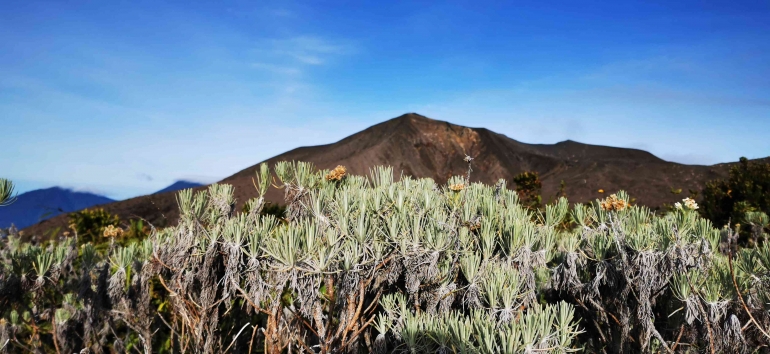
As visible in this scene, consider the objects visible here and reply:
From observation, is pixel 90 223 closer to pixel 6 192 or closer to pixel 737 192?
pixel 6 192

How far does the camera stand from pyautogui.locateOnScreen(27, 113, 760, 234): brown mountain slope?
16703 millimetres

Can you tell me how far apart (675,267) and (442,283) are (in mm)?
1361

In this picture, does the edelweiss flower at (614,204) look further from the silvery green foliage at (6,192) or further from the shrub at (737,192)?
the shrub at (737,192)

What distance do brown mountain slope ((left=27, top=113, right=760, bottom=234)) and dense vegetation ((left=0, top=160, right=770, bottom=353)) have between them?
37.5 ft

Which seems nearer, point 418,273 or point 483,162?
point 418,273

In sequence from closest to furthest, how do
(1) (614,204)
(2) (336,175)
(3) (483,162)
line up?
(1) (614,204) → (2) (336,175) → (3) (483,162)

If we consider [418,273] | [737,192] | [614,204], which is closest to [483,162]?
[737,192]

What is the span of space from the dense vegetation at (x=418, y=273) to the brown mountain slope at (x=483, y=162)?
37.5 ft

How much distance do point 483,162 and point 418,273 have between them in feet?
69.3

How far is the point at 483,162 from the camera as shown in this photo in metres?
23.2

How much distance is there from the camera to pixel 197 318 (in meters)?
3.03

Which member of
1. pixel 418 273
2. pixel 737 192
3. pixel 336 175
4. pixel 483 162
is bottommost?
pixel 418 273

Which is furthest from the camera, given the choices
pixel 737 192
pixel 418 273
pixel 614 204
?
pixel 737 192

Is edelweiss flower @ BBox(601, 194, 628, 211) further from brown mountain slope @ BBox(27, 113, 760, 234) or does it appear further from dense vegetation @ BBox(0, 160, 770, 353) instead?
brown mountain slope @ BBox(27, 113, 760, 234)
